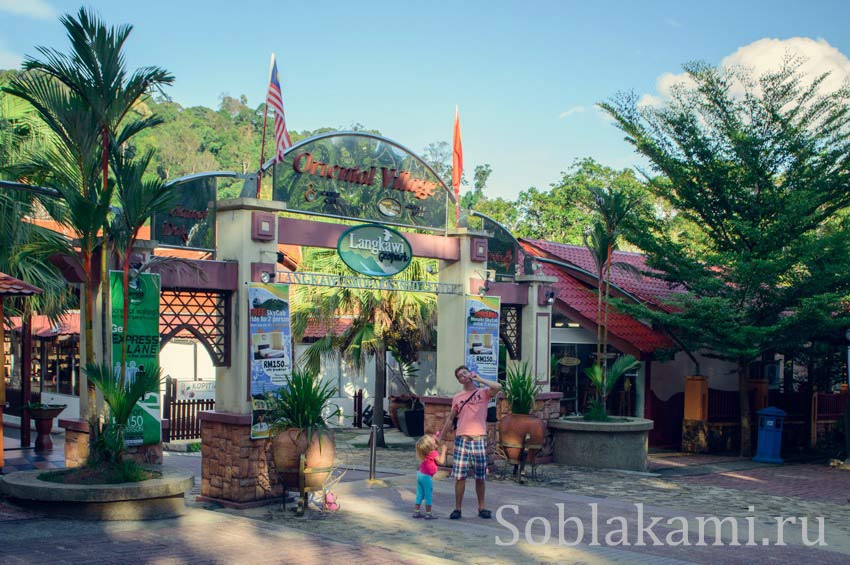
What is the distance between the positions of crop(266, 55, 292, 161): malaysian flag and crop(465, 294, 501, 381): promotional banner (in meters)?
4.18

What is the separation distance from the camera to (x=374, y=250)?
13250mm

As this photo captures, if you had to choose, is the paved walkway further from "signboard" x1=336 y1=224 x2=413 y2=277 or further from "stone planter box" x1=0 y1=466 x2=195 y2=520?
"signboard" x1=336 y1=224 x2=413 y2=277

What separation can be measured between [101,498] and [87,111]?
4.10 m

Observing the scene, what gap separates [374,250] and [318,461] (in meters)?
3.74

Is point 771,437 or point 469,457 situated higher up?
point 469,457

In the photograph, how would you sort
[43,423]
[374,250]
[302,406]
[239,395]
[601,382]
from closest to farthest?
[302,406], [239,395], [374,250], [601,382], [43,423]

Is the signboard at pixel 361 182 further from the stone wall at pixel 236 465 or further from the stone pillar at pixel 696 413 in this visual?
the stone pillar at pixel 696 413

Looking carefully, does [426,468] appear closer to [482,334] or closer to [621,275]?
[482,334]

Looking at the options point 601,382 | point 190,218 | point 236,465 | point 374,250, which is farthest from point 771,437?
point 190,218

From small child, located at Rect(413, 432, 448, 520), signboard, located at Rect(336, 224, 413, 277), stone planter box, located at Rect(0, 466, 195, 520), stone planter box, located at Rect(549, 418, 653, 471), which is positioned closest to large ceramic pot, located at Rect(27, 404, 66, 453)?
stone planter box, located at Rect(0, 466, 195, 520)

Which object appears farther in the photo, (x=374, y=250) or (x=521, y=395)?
(x=521, y=395)

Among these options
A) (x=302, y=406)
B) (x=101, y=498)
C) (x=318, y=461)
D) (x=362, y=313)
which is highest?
(x=362, y=313)

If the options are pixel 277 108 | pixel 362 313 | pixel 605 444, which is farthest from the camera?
pixel 362 313

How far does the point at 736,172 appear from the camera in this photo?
1909cm
